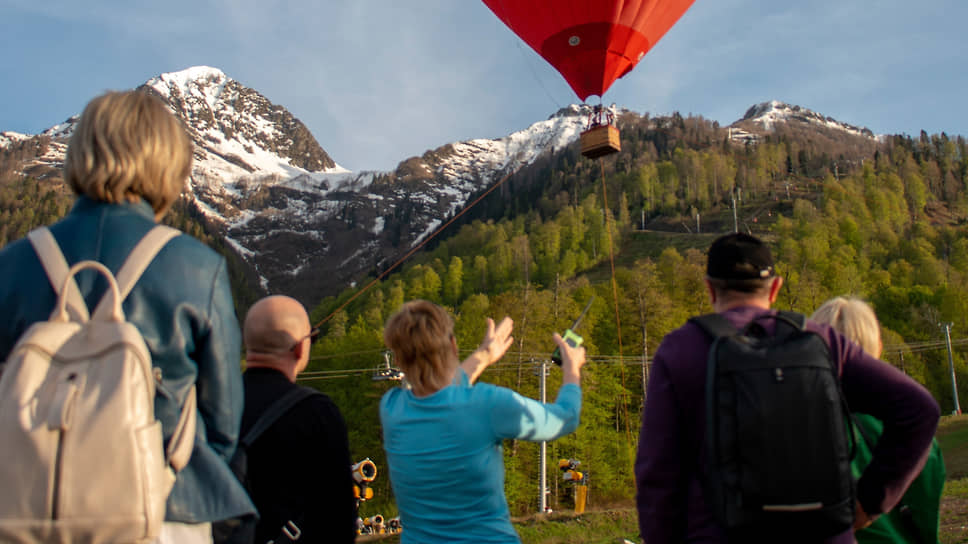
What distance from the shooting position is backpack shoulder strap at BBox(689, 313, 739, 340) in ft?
7.43

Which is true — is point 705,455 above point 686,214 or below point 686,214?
below

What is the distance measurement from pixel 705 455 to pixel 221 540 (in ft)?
4.82

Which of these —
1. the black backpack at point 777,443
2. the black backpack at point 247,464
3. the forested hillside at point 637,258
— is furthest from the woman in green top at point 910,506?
the forested hillside at point 637,258

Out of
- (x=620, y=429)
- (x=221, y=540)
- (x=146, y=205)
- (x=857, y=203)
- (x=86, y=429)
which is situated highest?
(x=857, y=203)

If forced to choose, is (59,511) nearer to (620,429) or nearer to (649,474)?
(649,474)

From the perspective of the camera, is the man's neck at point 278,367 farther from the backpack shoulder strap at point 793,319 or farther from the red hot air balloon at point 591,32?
the red hot air balloon at point 591,32

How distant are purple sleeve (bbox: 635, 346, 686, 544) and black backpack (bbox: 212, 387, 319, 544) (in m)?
1.19

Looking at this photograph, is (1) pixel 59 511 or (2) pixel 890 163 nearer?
(1) pixel 59 511

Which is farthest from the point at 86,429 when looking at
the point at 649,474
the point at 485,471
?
the point at 649,474

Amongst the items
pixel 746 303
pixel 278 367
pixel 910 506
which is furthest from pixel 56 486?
pixel 910 506

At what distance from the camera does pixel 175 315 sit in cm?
175

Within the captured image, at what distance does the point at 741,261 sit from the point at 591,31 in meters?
11.8

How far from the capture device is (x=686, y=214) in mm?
103438

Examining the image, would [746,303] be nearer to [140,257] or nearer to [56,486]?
[140,257]
